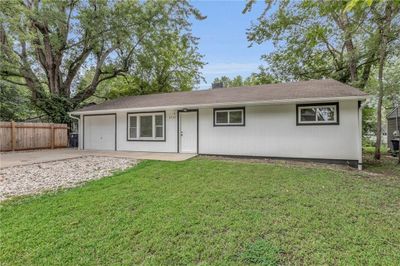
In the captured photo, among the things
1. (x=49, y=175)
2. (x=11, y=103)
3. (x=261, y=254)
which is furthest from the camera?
(x=11, y=103)

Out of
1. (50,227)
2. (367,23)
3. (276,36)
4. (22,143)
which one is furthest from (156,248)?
(276,36)

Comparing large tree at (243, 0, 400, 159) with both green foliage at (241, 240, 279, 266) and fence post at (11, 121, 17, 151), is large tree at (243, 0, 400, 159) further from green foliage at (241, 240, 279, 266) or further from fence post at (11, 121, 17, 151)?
fence post at (11, 121, 17, 151)

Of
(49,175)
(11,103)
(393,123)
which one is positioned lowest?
(49,175)

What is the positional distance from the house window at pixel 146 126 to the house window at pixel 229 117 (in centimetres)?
276

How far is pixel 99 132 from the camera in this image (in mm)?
13000

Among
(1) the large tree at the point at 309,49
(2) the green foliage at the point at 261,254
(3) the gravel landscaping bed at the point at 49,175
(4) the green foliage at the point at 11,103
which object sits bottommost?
(2) the green foliage at the point at 261,254

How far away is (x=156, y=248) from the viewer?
109 inches

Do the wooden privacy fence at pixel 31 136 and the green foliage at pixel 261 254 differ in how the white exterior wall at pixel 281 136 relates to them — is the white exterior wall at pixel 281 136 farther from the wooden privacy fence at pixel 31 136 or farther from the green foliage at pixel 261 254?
the wooden privacy fence at pixel 31 136

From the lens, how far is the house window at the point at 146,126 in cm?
1131

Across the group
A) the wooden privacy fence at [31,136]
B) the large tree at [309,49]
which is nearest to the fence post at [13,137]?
the wooden privacy fence at [31,136]

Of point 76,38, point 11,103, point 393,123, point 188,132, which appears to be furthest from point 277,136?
point 76,38

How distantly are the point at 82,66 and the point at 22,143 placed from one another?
8086 mm

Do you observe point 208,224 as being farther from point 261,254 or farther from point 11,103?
point 11,103

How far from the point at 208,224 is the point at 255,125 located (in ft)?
21.4
